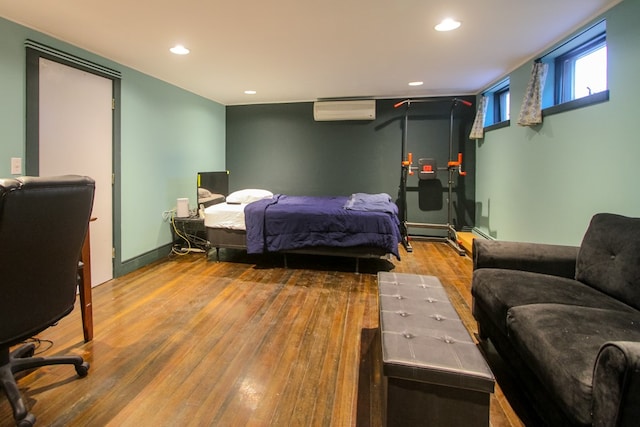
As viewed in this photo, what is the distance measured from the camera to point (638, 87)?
2.01m

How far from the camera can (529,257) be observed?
2.11 metres

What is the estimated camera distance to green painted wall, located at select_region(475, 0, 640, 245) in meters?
2.09

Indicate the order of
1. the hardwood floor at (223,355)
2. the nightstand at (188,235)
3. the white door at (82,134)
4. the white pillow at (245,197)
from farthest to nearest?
the nightstand at (188,235), the white pillow at (245,197), the white door at (82,134), the hardwood floor at (223,355)

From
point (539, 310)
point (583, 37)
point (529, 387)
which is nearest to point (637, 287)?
point (539, 310)

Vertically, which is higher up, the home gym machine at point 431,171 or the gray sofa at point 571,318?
the home gym machine at point 431,171

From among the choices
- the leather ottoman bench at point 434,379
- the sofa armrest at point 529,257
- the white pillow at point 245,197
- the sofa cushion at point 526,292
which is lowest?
the leather ottoman bench at point 434,379

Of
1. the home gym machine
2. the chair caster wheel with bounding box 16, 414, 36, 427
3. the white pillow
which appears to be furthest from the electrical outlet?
the home gym machine

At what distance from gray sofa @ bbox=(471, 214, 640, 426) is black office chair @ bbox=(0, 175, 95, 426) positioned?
2.05m

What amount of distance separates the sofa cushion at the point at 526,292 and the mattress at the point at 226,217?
2732 millimetres

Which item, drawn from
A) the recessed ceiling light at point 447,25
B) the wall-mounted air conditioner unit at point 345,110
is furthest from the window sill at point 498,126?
the recessed ceiling light at point 447,25

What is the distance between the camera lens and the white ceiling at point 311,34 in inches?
88.0

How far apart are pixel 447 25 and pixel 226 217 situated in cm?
298

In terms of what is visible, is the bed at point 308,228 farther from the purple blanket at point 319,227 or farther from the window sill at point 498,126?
the window sill at point 498,126

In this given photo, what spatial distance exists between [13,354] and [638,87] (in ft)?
13.0
